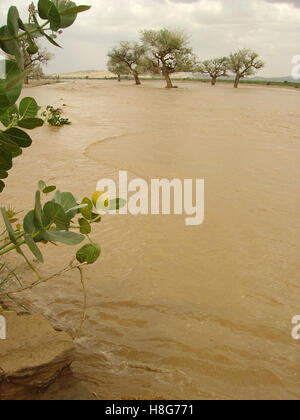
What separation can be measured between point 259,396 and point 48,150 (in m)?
5.21

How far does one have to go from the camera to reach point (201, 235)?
3.07 m

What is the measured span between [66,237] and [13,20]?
0.55 metres

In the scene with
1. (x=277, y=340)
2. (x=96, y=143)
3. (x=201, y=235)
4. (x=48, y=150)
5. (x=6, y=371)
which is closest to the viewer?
(x=6, y=371)

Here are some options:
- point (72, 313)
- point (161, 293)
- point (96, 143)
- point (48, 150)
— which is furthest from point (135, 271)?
point (96, 143)

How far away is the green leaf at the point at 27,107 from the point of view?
1.05 m

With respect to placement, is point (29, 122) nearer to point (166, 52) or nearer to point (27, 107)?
point (27, 107)

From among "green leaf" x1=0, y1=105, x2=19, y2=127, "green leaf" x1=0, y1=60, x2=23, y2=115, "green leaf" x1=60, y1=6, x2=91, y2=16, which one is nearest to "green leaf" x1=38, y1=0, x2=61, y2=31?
"green leaf" x1=60, y1=6, x2=91, y2=16

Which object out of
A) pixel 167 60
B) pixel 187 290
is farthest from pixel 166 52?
pixel 187 290

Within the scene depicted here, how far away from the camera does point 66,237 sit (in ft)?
3.15

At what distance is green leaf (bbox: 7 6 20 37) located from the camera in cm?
86

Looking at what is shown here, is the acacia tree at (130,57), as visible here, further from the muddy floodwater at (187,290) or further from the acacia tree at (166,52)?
the muddy floodwater at (187,290)

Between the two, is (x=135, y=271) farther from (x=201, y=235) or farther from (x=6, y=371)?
(x=6, y=371)

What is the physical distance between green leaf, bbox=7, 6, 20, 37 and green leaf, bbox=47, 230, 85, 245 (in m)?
0.52

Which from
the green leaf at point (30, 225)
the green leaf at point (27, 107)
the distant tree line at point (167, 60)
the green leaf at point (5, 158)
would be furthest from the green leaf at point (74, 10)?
the distant tree line at point (167, 60)
